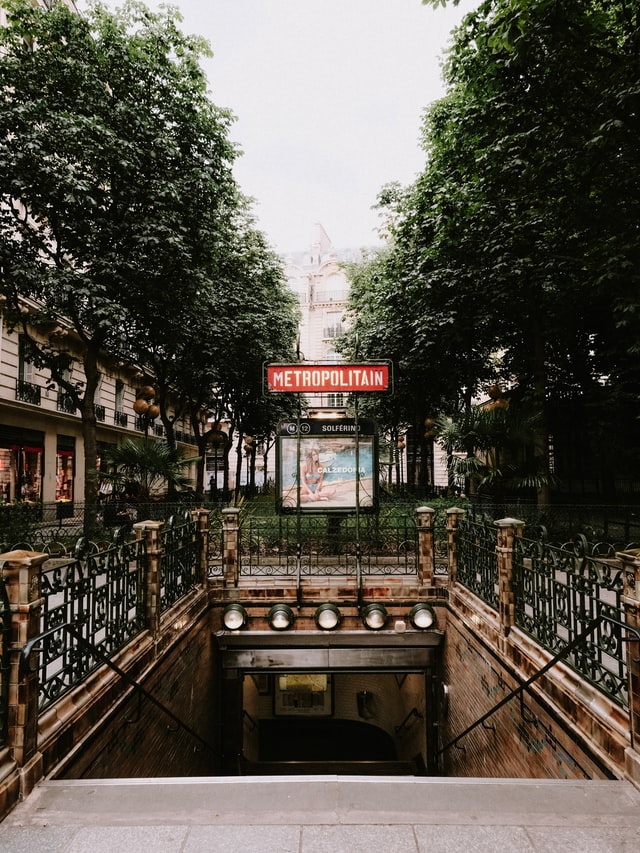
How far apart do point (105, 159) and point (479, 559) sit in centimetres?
1259

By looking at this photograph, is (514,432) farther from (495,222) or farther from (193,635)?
(193,635)

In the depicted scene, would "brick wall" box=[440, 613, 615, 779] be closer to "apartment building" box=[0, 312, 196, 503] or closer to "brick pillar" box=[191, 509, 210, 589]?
"brick pillar" box=[191, 509, 210, 589]

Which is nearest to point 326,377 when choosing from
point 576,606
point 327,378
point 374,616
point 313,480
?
point 327,378

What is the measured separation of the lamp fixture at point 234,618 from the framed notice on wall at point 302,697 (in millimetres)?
5859

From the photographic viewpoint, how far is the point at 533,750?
5121 millimetres

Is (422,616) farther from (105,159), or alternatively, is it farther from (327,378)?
(105,159)

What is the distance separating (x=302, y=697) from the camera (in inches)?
558

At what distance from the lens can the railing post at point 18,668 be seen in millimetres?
3521

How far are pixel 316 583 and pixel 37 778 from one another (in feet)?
20.7

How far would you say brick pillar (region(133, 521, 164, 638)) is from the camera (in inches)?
249

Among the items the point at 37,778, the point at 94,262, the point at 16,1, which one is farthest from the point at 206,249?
the point at 37,778

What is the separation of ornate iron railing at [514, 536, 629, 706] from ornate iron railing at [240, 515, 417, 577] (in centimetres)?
384

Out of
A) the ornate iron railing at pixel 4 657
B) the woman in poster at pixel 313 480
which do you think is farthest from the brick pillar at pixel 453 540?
the ornate iron railing at pixel 4 657

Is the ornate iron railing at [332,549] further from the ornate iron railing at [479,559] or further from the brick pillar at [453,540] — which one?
the ornate iron railing at [479,559]
